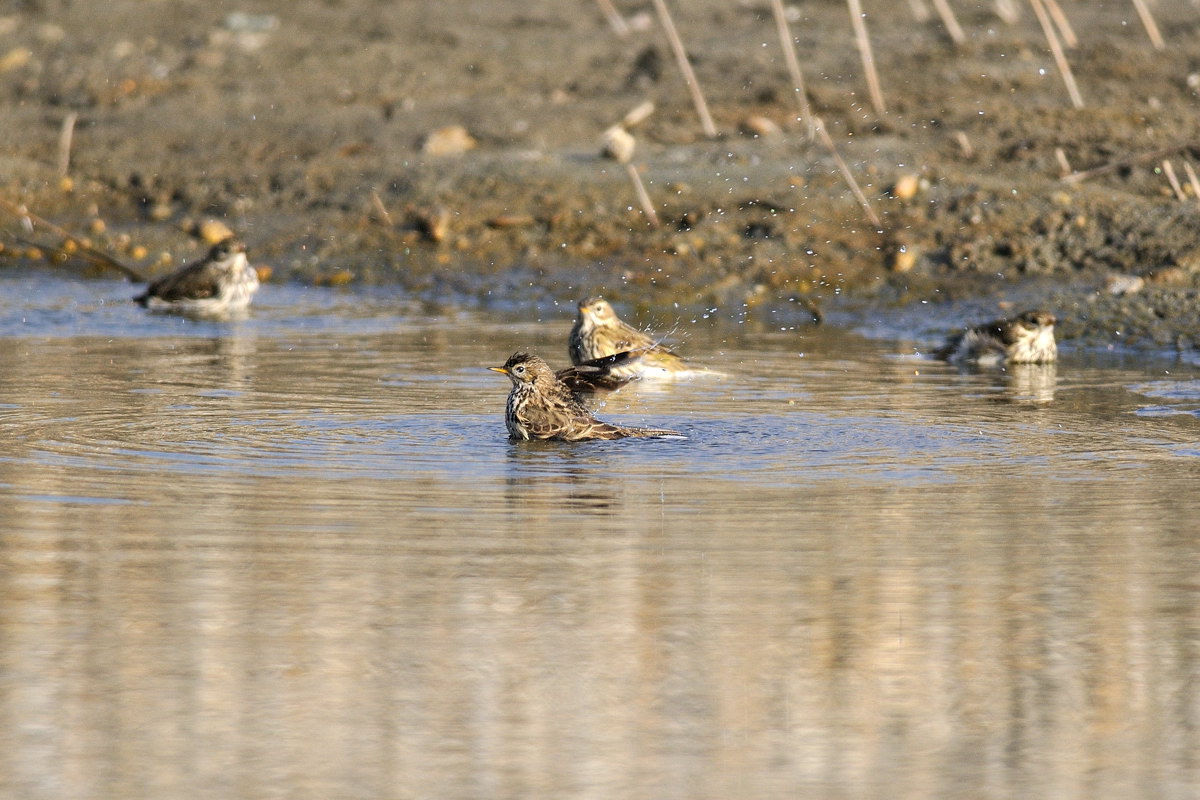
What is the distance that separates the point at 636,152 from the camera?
60.4 feet

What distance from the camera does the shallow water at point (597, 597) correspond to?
4949 millimetres

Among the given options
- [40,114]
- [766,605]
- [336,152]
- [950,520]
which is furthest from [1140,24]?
[766,605]

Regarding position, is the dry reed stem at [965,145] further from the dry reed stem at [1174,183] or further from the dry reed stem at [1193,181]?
the dry reed stem at [1193,181]

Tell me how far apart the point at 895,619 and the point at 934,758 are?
3.87 feet

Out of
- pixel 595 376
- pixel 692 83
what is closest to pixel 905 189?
pixel 692 83

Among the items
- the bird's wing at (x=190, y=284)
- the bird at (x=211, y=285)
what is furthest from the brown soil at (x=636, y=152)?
the bird's wing at (x=190, y=284)

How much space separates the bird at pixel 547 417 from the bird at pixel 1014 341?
4.02 m

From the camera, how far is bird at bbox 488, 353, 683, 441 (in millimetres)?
9711

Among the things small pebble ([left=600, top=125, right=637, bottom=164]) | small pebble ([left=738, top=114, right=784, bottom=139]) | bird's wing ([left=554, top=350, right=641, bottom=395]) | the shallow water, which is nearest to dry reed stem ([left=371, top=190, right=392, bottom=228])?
small pebble ([left=600, top=125, right=637, bottom=164])

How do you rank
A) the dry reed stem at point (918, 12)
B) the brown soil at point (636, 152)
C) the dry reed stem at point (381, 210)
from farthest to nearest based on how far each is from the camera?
the dry reed stem at point (918, 12) → the dry reed stem at point (381, 210) → the brown soil at point (636, 152)

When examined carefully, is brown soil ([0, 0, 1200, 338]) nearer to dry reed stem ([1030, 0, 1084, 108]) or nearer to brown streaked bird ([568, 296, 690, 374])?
dry reed stem ([1030, 0, 1084, 108])

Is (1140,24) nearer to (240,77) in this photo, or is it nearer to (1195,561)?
(240,77)

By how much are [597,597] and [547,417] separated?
11.0ft

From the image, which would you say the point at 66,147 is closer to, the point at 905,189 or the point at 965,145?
the point at 905,189
